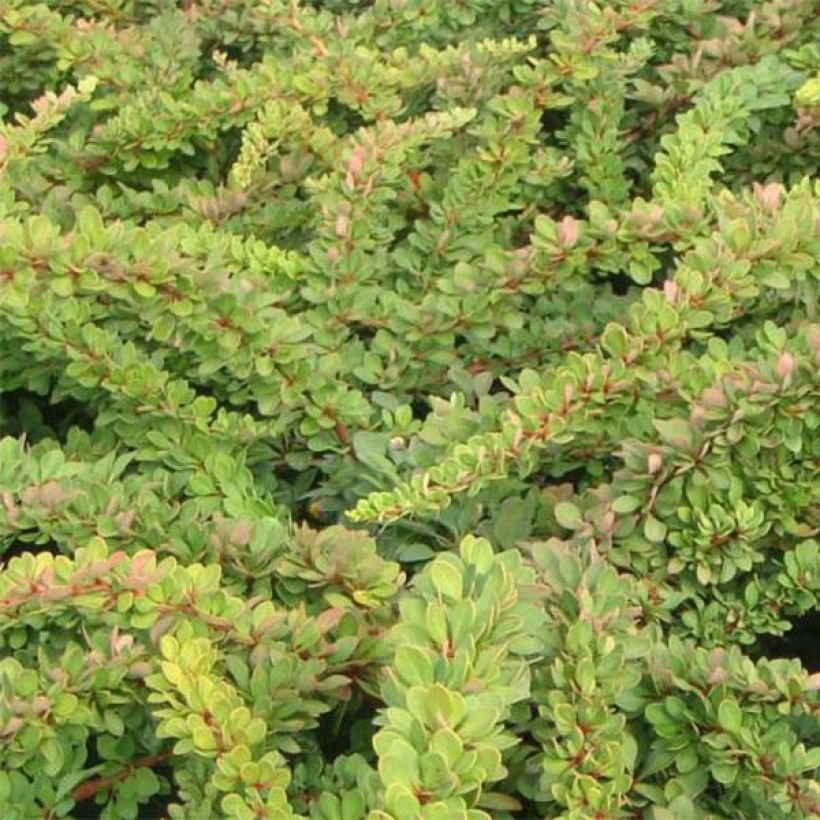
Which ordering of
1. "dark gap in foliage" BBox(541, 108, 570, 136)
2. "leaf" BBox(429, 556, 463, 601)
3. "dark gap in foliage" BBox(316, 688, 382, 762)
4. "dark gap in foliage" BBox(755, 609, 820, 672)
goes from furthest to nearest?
1. "dark gap in foliage" BBox(541, 108, 570, 136)
2. "dark gap in foliage" BBox(755, 609, 820, 672)
3. "dark gap in foliage" BBox(316, 688, 382, 762)
4. "leaf" BBox(429, 556, 463, 601)

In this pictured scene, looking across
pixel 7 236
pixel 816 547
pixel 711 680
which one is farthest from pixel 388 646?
pixel 7 236

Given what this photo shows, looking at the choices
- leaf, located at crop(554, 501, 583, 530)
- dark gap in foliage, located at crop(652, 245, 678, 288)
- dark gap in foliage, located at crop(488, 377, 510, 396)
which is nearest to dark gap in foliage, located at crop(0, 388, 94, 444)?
dark gap in foliage, located at crop(488, 377, 510, 396)

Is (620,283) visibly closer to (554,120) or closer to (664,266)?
(664,266)

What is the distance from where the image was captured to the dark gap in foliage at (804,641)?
4.99 feet

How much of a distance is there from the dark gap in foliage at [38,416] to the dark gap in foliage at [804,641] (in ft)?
2.85

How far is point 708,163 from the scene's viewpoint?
159cm

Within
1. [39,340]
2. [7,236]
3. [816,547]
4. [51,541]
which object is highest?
[7,236]

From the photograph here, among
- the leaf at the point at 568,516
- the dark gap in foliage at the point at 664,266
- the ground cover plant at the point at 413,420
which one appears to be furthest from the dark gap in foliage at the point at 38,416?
the dark gap in foliage at the point at 664,266

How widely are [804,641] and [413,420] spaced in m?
0.53

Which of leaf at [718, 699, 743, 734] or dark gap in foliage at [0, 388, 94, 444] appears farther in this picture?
dark gap in foliage at [0, 388, 94, 444]

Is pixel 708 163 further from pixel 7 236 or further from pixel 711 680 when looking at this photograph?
pixel 7 236

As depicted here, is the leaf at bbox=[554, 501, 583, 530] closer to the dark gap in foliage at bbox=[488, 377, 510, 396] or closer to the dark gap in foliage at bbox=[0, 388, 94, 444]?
the dark gap in foliage at bbox=[488, 377, 510, 396]

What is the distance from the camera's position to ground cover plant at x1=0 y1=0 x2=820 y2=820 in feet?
3.64

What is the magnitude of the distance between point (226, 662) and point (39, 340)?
0.44 m
